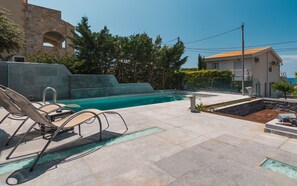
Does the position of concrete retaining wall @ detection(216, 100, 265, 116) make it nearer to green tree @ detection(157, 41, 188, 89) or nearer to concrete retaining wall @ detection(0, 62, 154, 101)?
concrete retaining wall @ detection(0, 62, 154, 101)

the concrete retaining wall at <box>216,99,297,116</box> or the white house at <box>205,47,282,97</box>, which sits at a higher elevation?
the white house at <box>205,47,282,97</box>

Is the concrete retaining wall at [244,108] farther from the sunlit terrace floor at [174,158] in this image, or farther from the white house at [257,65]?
the white house at [257,65]

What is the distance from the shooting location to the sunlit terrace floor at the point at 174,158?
2.30 metres

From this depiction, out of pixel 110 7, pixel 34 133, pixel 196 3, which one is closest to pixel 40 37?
pixel 110 7

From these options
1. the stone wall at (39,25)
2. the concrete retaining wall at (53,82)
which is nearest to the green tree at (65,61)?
the concrete retaining wall at (53,82)

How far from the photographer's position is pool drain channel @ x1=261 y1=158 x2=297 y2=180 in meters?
2.49

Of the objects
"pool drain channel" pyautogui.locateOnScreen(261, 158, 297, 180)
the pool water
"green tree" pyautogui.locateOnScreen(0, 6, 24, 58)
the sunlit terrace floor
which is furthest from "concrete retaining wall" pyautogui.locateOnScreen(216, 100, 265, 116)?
"green tree" pyautogui.locateOnScreen(0, 6, 24, 58)

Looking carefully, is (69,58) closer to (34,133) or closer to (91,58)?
(91,58)

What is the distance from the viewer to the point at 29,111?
110 inches

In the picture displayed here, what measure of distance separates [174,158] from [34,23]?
1963 cm

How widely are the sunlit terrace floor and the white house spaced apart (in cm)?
1574

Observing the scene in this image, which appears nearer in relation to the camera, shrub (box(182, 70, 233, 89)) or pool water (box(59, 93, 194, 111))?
pool water (box(59, 93, 194, 111))

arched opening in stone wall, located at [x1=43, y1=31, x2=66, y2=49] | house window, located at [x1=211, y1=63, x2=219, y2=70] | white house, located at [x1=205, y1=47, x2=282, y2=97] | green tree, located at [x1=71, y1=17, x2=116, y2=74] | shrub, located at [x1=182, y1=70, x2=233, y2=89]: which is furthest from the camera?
house window, located at [x1=211, y1=63, x2=219, y2=70]

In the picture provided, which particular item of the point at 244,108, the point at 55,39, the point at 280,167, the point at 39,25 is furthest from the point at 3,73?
the point at 55,39
